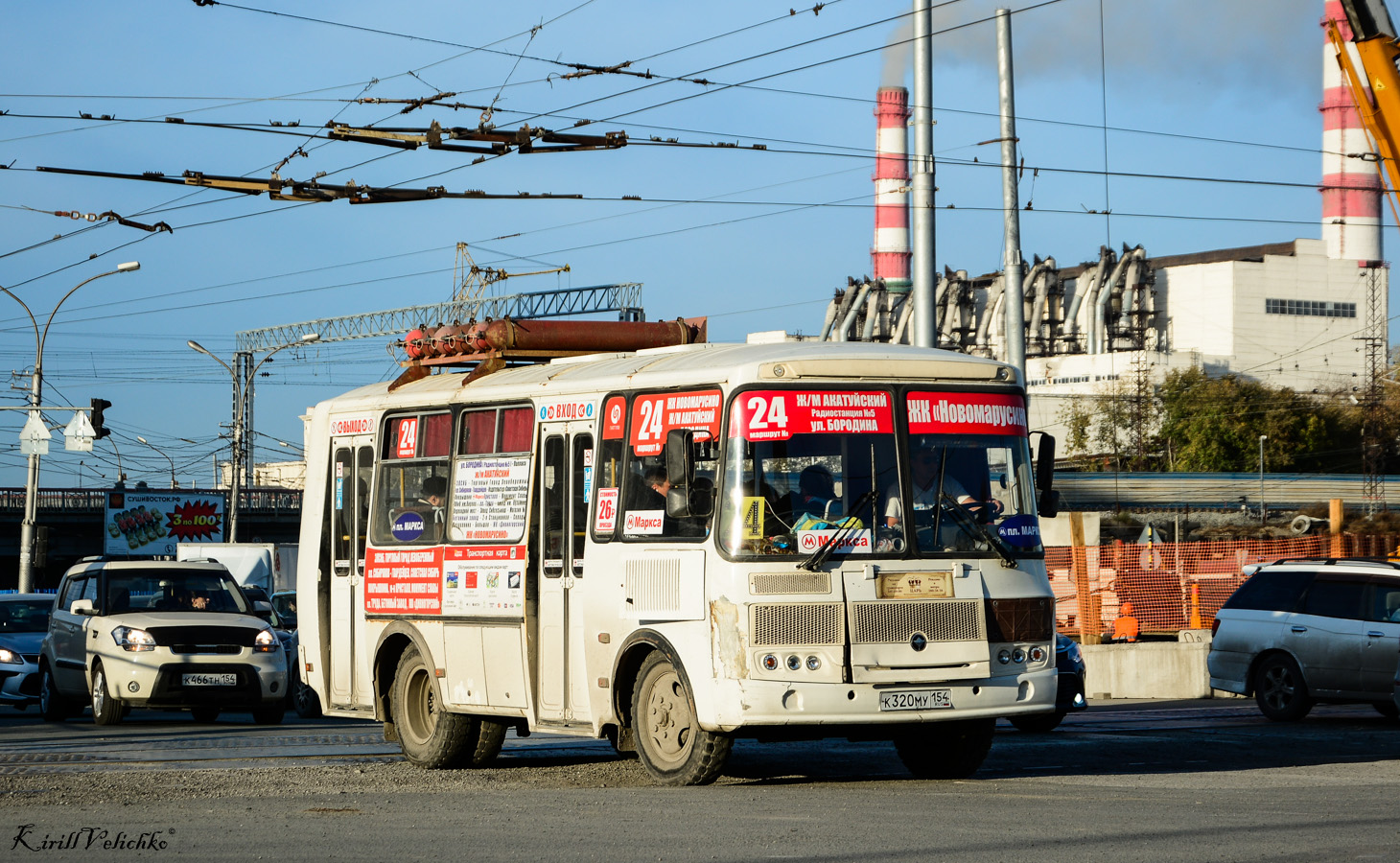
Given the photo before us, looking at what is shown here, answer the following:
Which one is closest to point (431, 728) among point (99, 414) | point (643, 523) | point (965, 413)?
point (643, 523)

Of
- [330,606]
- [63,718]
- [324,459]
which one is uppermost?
[324,459]

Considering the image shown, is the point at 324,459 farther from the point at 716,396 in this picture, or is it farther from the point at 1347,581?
the point at 1347,581

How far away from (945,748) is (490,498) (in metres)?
3.65

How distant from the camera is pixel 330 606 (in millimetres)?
14422

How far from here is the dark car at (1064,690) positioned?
1673 cm

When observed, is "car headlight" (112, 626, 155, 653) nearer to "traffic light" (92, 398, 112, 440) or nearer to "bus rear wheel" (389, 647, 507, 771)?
"bus rear wheel" (389, 647, 507, 771)

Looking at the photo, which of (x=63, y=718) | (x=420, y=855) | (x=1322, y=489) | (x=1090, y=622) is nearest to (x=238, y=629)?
(x=63, y=718)

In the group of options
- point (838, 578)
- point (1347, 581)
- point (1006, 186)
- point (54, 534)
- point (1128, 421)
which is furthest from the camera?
point (1128, 421)

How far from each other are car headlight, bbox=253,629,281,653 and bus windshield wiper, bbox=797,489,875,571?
10.6 meters

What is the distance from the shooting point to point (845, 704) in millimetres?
10414

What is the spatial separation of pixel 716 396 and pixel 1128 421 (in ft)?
288

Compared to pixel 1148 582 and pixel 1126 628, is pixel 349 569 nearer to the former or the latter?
pixel 1126 628

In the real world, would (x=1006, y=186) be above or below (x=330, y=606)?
above

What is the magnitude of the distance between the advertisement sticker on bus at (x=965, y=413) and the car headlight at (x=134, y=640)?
432 inches
